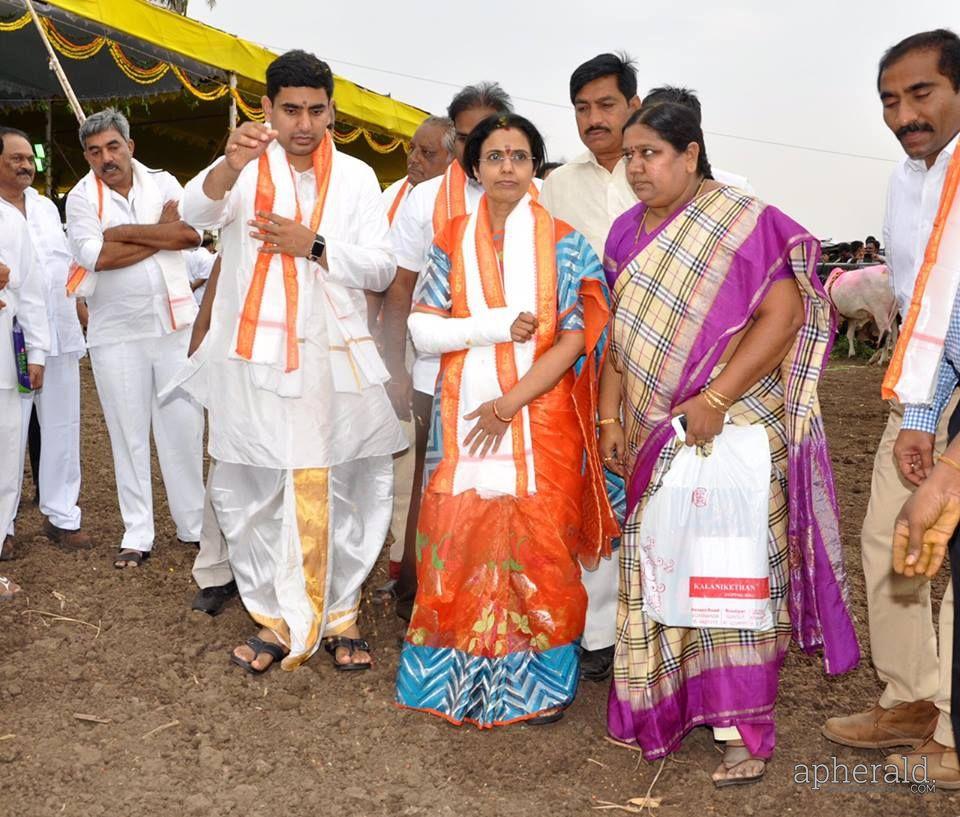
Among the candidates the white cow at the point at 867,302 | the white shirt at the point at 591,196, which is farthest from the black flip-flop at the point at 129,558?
the white cow at the point at 867,302

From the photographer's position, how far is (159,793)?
2723 mm

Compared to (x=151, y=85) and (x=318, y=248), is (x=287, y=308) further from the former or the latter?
(x=151, y=85)

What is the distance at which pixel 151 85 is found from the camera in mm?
11867

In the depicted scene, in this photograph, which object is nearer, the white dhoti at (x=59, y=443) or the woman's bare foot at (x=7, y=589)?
the woman's bare foot at (x=7, y=589)

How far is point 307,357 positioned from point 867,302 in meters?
12.4

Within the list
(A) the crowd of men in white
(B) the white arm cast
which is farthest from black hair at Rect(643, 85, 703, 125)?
(B) the white arm cast

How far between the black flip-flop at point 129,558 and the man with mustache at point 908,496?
317cm

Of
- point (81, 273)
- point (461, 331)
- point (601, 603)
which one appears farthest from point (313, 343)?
point (81, 273)

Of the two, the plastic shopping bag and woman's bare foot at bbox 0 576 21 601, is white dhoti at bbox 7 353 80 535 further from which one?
the plastic shopping bag

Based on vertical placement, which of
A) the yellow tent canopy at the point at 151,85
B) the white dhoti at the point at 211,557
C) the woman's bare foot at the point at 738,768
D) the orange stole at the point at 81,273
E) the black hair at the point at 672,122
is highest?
the yellow tent canopy at the point at 151,85

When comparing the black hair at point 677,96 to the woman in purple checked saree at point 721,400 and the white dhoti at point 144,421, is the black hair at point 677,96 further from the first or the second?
the white dhoti at point 144,421

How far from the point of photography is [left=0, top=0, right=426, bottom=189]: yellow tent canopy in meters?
9.44

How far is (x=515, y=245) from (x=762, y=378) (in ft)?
2.99

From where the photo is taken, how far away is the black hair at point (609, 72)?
12.1 ft
